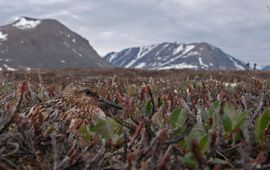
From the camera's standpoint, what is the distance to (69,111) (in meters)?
3.35

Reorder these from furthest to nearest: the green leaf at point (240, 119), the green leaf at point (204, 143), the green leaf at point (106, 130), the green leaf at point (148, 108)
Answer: the green leaf at point (148, 108) < the green leaf at point (106, 130) < the green leaf at point (240, 119) < the green leaf at point (204, 143)

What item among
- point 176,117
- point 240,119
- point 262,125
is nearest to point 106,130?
point 176,117

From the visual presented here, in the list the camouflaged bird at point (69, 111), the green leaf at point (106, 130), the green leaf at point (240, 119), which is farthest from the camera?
the camouflaged bird at point (69, 111)

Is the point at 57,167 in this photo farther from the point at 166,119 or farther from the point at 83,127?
the point at 166,119

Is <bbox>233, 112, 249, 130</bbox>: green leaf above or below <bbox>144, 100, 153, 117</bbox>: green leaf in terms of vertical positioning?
above

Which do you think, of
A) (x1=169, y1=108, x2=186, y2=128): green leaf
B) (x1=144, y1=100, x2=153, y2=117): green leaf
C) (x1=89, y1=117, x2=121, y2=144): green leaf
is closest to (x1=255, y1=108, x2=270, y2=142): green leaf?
(x1=169, y1=108, x2=186, y2=128): green leaf

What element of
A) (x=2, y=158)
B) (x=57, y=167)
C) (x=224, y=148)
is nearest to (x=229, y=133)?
(x=224, y=148)

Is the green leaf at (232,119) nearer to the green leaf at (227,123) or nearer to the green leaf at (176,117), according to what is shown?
the green leaf at (227,123)

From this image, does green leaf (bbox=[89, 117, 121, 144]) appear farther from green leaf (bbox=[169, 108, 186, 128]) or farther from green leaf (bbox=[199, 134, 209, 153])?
green leaf (bbox=[199, 134, 209, 153])

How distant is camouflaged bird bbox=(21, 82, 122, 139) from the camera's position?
9.30ft

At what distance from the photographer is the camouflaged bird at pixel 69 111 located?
2.84 m

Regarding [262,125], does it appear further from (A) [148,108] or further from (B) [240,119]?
(A) [148,108]

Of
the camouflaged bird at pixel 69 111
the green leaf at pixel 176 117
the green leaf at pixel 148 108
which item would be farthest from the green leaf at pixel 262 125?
the green leaf at pixel 148 108

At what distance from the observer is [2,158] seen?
2129mm
